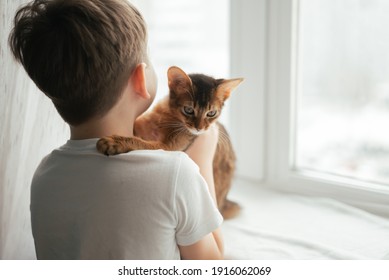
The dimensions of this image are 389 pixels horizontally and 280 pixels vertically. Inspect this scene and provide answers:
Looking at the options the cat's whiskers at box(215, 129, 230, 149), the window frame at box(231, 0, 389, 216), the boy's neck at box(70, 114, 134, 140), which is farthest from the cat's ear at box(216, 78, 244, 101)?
the window frame at box(231, 0, 389, 216)

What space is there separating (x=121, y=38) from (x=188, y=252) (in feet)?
1.41

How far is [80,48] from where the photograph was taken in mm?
738

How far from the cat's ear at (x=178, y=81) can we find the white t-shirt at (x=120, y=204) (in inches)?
10.1

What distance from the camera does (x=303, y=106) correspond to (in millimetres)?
1404

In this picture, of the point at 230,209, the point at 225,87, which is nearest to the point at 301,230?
the point at 230,209

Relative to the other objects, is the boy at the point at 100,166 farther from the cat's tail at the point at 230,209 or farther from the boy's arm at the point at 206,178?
the cat's tail at the point at 230,209

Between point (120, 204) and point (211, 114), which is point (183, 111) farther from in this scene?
point (120, 204)

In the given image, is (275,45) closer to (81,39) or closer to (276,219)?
(276,219)

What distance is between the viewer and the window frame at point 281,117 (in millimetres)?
1299

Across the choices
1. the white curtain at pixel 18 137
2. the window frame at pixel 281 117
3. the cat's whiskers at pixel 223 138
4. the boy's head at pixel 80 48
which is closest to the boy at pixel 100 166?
the boy's head at pixel 80 48

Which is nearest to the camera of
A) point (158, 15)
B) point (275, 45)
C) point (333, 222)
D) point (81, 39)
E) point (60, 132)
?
point (81, 39)

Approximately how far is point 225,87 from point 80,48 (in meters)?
0.39

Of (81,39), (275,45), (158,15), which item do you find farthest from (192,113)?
(158,15)

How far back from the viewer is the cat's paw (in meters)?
0.77
